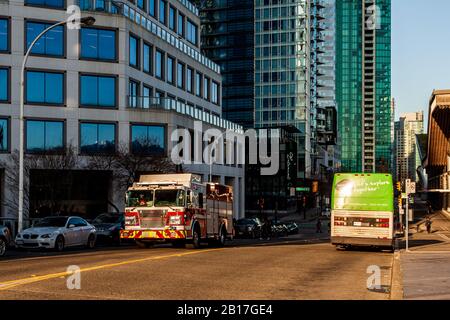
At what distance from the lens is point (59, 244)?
85.5 ft

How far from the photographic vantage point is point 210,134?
6781 centimetres

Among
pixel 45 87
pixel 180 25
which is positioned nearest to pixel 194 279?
pixel 45 87

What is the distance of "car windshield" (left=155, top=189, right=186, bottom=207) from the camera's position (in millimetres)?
24812

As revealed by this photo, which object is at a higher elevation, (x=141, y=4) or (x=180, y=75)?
(x=141, y=4)

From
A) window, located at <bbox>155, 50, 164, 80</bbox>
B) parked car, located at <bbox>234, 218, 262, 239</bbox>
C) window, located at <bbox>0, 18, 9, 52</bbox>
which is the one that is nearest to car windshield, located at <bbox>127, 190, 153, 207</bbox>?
parked car, located at <bbox>234, 218, 262, 239</bbox>

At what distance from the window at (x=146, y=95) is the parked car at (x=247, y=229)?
15081mm

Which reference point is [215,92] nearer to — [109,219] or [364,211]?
[109,219]

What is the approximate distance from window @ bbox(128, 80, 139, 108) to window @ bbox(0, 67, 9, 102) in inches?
404

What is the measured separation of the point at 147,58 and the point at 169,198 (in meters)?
38.2

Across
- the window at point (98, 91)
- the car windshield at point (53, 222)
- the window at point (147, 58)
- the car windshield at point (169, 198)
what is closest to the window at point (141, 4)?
the window at point (147, 58)

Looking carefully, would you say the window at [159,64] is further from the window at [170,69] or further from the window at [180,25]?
the window at [180,25]
